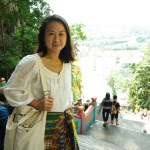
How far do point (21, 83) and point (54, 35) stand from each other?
0.32m

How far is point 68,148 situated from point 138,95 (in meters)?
9.34

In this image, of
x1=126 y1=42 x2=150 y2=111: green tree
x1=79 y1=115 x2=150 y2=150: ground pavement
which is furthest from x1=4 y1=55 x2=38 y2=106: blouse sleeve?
x1=126 y1=42 x2=150 y2=111: green tree

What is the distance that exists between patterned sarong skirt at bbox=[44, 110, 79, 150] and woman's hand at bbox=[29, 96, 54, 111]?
85mm

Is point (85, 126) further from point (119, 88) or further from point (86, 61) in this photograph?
point (86, 61)

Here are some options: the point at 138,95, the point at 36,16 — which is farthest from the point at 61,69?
the point at 138,95

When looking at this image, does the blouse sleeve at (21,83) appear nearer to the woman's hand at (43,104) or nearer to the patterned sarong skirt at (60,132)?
the woman's hand at (43,104)

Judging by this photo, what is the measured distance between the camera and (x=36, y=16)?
12.9 feet

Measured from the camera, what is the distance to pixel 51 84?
2.96 ft

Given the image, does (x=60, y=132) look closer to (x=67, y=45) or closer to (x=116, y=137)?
(x=67, y=45)

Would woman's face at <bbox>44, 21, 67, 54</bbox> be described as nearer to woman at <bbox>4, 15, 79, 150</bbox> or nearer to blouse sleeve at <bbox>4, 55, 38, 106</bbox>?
woman at <bbox>4, 15, 79, 150</bbox>

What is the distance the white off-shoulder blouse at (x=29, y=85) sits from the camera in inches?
33.0

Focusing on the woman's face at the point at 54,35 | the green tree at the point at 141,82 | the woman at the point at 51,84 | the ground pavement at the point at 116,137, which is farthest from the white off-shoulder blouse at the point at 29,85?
the green tree at the point at 141,82

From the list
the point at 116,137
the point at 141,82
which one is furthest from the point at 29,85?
the point at 141,82

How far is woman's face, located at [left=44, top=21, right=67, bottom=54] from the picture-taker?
925 mm
